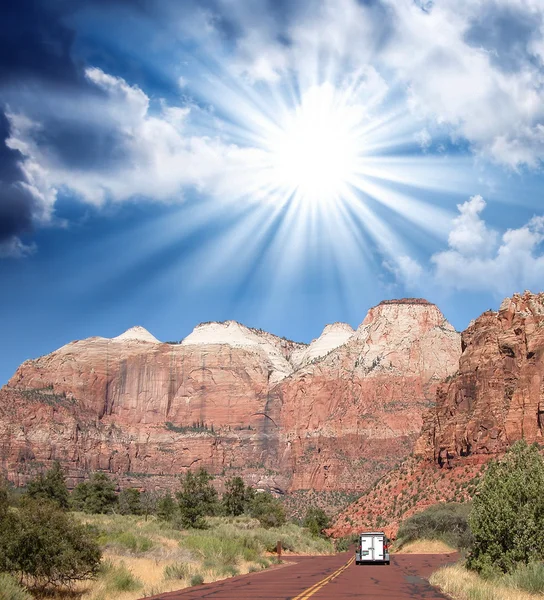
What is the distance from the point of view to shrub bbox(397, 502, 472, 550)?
53.0m

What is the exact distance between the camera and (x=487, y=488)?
78.6 ft

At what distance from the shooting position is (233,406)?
559ft

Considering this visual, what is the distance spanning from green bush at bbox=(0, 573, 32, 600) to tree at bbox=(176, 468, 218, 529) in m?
39.4

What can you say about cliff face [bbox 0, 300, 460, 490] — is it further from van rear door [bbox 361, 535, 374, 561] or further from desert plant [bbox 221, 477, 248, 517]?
van rear door [bbox 361, 535, 374, 561]

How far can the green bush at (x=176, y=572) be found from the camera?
75.4 ft

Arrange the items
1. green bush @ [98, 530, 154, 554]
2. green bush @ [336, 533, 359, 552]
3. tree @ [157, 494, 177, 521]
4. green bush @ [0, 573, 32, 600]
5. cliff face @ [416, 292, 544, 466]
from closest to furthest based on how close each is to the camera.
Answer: green bush @ [0, 573, 32, 600] < green bush @ [98, 530, 154, 554] < tree @ [157, 494, 177, 521] < green bush @ [336, 533, 359, 552] < cliff face @ [416, 292, 544, 466]

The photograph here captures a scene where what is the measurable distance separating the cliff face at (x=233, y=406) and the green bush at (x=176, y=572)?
99569mm

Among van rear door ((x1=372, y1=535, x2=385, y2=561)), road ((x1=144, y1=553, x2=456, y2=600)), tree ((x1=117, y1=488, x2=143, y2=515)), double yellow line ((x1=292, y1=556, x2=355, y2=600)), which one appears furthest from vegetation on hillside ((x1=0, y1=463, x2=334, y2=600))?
tree ((x1=117, y1=488, x2=143, y2=515))

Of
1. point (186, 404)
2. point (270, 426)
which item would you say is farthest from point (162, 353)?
point (270, 426)

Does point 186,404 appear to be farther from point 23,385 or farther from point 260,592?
point 260,592

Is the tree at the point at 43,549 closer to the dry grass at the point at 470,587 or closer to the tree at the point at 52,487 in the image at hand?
the dry grass at the point at 470,587

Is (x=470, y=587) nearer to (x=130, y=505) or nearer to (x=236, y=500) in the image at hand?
(x=236, y=500)

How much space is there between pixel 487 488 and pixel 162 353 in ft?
527

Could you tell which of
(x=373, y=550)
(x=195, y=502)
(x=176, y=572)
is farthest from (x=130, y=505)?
(x=176, y=572)
